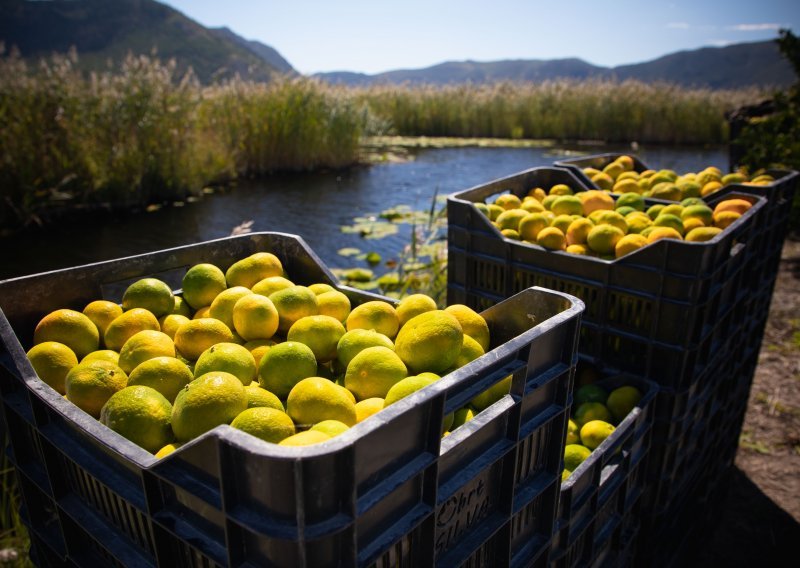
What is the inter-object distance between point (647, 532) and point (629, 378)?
25.5 inches

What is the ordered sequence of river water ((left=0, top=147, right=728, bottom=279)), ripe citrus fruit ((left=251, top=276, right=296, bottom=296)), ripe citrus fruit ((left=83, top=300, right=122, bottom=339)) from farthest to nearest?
river water ((left=0, top=147, right=728, bottom=279)) < ripe citrus fruit ((left=251, top=276, right=296, bottom=296)) < ripe citrus fruit ((left=83, top=300, right=122, bottom=339))

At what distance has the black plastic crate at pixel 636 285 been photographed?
6.55ft

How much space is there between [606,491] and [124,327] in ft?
5.14

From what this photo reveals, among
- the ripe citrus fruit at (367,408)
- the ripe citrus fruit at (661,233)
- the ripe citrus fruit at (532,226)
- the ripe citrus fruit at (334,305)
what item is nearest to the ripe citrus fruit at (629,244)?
the ripe citrus fruit at (661,233)

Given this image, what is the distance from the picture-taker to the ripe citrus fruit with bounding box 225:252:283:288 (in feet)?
6.24

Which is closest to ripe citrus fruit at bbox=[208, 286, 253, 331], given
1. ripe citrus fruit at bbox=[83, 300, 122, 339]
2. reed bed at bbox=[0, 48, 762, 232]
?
ripe citrus fruit at bbox=[83, 300, 122, 339]

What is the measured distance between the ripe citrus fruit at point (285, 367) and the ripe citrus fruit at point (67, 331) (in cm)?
55

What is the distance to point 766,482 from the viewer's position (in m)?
3.37

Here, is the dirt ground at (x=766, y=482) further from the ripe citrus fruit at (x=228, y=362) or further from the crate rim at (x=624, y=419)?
the ripe citrus fruit at (x=228, y=362)

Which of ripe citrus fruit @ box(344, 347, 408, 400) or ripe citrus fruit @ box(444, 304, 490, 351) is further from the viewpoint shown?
ripe citrus fruit @ box(444, 304, 490, 351)

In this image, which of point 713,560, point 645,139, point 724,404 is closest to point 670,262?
point 724,404

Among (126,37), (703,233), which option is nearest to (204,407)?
(703,233)

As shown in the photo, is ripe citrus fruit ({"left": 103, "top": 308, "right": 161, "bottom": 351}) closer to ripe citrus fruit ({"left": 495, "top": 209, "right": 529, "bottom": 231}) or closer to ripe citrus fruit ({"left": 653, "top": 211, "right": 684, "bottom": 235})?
ripe citrus fruit ({"left": 495, "top": 209, "right": 529, "bottom": 231})

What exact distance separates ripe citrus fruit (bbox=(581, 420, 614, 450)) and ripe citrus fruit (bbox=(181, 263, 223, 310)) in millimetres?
1380
